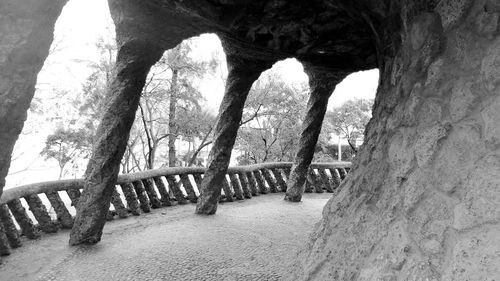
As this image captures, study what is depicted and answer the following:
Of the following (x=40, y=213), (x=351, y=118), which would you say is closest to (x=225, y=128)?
(x=40, y=213)

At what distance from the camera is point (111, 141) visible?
4.08 metres

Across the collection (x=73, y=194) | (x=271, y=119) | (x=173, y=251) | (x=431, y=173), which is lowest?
(x=173, y=251)

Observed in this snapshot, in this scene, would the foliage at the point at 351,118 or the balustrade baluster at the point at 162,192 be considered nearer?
the balustrade baluster at the point at 162,192

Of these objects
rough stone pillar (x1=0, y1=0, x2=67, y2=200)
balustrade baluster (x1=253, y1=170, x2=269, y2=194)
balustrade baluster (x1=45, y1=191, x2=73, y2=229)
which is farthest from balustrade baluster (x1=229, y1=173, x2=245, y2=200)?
rough stone pillar (x1=0, y1=0, x2=67, y2=200)

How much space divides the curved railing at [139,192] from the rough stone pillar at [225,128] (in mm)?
995

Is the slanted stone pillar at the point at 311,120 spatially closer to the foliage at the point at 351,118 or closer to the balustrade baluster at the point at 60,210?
the balustrade baluster at the point at 60,210

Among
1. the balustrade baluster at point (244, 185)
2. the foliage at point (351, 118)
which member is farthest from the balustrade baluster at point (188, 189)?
the foliage at point (351, 118)

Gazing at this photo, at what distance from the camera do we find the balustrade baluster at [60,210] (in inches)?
181

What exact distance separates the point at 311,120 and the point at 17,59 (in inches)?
233

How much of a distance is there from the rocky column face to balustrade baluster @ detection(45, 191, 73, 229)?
0.81m

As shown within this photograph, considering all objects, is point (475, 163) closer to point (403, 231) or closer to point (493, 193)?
point (493, 193)

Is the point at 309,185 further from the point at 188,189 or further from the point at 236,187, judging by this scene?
the point at 188,189

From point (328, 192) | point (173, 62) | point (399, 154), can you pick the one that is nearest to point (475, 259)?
point (399, 154)

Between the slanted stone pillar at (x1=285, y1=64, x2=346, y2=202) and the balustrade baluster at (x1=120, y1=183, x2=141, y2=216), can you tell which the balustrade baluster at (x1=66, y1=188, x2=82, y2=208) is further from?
the slanted stone pillar at (x1=285, y1=64, x2=346, y2=202)
